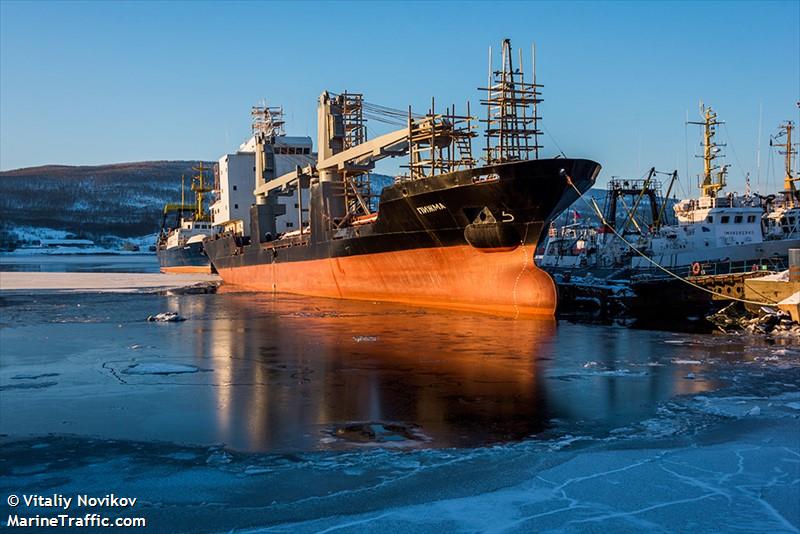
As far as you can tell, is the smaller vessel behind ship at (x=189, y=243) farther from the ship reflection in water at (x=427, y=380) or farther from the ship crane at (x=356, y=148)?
the ship reflection in water at (x=427, y=380)

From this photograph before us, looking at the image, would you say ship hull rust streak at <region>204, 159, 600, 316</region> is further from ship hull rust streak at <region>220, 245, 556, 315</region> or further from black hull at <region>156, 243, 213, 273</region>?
black hull at <region>156, 243, 213, 273</region>

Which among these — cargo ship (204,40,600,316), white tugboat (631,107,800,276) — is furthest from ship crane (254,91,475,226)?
white tugboat (631,107,800,276)

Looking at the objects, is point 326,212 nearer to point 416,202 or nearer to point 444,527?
point 416,202

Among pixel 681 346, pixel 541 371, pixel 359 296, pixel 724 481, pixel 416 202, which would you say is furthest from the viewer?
pixel 359 296

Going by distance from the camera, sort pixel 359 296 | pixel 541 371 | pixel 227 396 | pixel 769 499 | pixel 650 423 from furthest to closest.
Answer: pixel 359 296
pixel 541 371
pixel 227 396
pixel 650 423
pixel 769 499

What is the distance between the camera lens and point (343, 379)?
443 inches

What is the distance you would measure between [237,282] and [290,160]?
25.5 feet

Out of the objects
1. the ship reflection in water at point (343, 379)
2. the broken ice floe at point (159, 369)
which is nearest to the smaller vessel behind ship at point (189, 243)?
the ship reflection in water at point (343, 379)

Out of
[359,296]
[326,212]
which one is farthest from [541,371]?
[326,212]

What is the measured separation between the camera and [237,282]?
137ft

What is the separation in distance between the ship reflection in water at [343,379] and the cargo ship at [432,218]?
1889 mm

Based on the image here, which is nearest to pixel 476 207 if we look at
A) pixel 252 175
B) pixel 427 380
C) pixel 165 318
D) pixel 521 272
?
pixel 521 272

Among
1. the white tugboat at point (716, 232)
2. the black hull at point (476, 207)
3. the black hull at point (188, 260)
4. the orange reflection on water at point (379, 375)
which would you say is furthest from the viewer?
the black hull at point (188, 260)

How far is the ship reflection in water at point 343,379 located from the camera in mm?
8242
